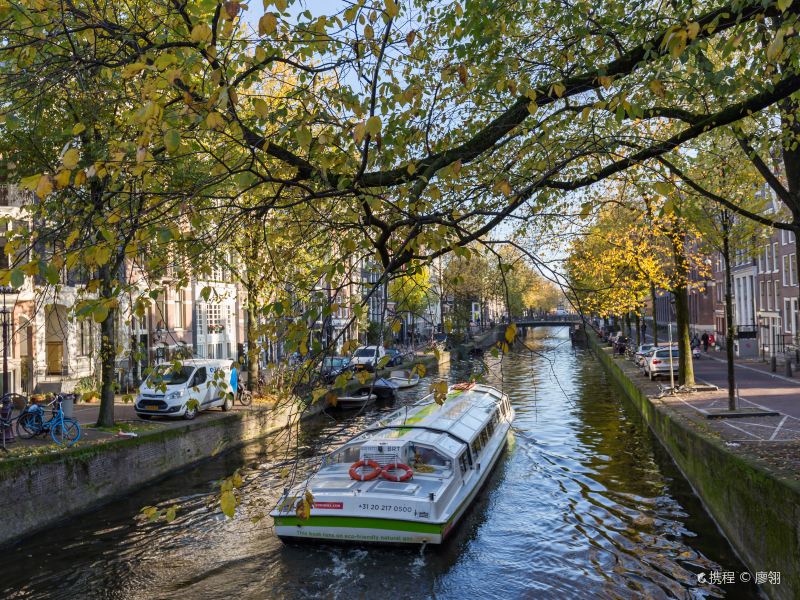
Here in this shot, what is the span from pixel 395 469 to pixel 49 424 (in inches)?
349

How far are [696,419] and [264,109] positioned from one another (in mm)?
15741

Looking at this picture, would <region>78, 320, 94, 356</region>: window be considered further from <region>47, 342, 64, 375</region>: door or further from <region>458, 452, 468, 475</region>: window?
<region>458, 452, 468, 475</region>: window

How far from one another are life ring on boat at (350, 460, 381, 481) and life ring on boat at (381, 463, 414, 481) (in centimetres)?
13

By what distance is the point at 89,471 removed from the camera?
15336mm

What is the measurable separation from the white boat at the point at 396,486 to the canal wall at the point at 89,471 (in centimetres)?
138

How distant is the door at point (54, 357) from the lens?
30.1 m

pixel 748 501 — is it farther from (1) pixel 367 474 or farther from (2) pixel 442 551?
(1) pixel 367 474

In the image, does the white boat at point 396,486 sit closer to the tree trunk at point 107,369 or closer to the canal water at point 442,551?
the canal water at point 442,551

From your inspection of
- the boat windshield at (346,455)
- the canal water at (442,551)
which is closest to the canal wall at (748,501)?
the canal water at (442,551)

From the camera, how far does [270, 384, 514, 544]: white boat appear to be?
11.7 meters

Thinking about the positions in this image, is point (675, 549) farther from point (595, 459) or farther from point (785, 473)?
point (595, 459)

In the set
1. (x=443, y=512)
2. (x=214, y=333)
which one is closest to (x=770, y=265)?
(x=214, y=333)

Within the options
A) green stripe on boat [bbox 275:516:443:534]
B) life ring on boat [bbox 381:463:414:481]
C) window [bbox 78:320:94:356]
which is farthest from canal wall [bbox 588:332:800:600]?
window [bbox 78:320:94:356]

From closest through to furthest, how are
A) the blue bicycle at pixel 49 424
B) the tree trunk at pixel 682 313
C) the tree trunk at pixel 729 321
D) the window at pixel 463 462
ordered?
1. the window at pixel 463 462
2. the blue bicycle at pixel 49 424
3. the tree trunk at pixel 729 321
4. the tree trunk at pixel 682 313
